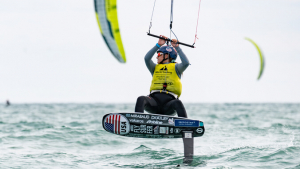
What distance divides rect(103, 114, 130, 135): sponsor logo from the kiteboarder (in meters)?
0.29

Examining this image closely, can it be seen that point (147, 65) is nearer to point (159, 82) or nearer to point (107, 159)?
point (159, 82)

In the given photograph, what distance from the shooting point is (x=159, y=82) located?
585cm

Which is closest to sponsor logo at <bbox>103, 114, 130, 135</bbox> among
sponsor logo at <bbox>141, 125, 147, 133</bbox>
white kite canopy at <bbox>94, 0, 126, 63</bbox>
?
sponsor logo at <bbox>141, 125, 147, 133</bbox>

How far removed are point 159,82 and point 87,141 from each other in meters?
3.56

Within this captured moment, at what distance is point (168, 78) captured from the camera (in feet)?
19.0

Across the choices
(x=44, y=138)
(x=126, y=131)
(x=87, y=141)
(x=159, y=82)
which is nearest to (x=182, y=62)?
(x=159, y=82)

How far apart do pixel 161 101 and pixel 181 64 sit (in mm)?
683

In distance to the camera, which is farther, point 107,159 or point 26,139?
point 26,139

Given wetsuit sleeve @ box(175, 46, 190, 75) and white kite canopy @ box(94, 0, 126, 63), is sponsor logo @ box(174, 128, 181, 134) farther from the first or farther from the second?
white kite canopy @ box(94, 0, 126, 63)

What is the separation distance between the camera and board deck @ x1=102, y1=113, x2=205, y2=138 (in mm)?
5684

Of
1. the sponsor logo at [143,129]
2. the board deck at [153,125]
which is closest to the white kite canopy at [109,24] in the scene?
the board deck at [153,125]

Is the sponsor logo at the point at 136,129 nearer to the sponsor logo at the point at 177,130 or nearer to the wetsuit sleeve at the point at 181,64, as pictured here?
the sponsor logo at the point at 177,130

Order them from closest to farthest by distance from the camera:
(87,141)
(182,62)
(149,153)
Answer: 1. (182,62)
2. (149,153)
3. (87,141)

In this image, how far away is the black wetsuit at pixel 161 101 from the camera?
5.66 meters
